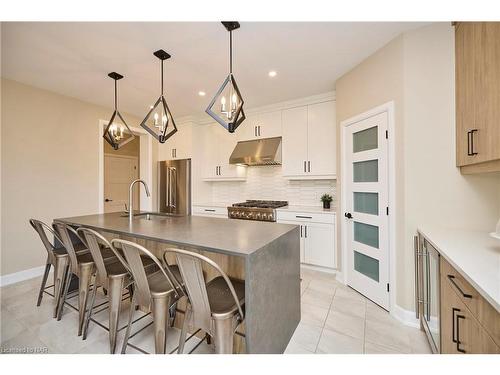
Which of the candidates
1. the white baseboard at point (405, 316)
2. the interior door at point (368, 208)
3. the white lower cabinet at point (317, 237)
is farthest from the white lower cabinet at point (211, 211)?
the white baseboard at point (405, 316)

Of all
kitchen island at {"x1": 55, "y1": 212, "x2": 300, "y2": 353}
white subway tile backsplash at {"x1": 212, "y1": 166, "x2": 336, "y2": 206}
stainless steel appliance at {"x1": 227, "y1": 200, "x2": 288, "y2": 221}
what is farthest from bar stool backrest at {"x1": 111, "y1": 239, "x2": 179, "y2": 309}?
white subway tile backsplash at {"x1": 212, "y1": 166, "x2": 336, "y2": 206}

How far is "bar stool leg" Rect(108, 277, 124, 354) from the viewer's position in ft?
5.41

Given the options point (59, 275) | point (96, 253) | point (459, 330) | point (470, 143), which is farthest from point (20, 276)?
point (470, 143)

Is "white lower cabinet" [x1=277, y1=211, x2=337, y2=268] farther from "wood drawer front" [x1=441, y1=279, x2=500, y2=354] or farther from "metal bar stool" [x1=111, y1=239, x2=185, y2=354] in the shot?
"metal bar stool" [x1=111, y1=239, x2=185, y2=354]

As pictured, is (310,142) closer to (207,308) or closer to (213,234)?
(213,234)

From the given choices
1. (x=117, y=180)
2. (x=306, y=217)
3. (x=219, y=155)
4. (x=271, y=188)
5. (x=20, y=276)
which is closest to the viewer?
(x=20, y=276)

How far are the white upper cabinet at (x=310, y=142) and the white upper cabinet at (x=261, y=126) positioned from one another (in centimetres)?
15

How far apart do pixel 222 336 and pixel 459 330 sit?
1.26 m

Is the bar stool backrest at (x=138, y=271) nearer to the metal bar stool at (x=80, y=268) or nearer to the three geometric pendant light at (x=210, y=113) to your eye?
the metal bar stool at (x=80, y=268)

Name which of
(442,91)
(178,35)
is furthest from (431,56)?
(178,35)

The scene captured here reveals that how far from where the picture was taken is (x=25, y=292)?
8.71ft

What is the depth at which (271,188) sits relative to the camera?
422 cm

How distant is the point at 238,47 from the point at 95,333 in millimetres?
2922
